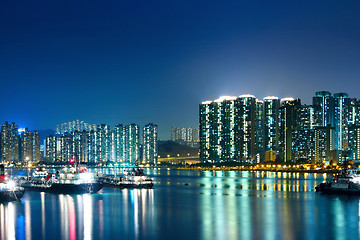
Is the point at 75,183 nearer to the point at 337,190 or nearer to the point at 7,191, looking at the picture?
the point at 7,191

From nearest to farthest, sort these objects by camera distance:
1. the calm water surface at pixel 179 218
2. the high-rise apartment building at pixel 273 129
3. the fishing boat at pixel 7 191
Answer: the calm water surface at pixel 179 218 → the fishing boat at pixel 7 191 → the high-rise apartment building at pixel 273 129

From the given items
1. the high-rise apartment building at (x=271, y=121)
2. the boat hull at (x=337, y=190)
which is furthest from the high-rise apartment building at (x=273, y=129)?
the boat hull at (x=337, y=190)

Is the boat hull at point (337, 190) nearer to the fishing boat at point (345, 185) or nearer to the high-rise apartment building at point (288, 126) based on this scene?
the fishing boat at point (345, 185)

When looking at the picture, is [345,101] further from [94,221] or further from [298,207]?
[94,221]

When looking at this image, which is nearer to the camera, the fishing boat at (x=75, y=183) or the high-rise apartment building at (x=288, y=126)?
the fishing boat at (x=75, y=183)

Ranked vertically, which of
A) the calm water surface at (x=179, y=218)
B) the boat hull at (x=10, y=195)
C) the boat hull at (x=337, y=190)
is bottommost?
the boat hull at (x=337, y=190)

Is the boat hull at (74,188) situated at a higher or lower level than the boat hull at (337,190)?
higher

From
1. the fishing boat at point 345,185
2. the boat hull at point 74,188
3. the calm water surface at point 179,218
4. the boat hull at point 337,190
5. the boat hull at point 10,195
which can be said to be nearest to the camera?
the calm water surface at point 179,218

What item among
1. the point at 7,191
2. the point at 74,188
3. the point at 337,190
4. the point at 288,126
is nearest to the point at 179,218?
the point at 7,191
